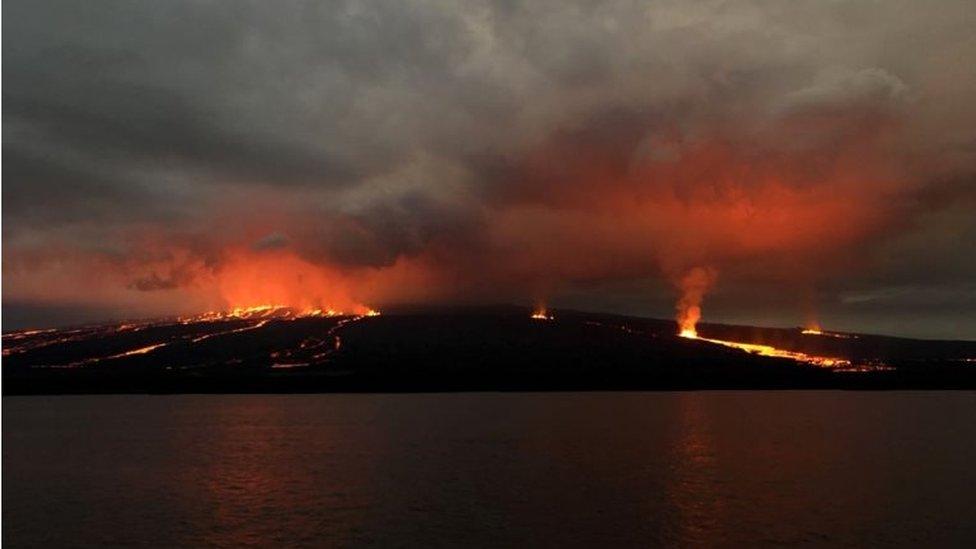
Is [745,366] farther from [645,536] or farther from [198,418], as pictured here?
[645,536]

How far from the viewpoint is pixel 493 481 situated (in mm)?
51500

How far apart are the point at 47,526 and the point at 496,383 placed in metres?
154

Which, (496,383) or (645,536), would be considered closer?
(645,536)

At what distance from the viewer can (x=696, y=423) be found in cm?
9900

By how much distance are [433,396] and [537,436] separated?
9041cm

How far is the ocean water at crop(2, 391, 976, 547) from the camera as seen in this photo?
36.7 m

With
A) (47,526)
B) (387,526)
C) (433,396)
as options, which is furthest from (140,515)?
(433,396)

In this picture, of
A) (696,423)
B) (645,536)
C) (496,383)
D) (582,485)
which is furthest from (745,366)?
(645,536)

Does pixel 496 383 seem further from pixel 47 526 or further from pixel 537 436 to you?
pixel 47 526

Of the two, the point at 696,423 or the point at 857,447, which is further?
the point at 696,423

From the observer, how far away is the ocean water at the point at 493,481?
120ft

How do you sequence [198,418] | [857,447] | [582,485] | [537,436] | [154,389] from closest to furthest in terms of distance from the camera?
[582,485]
[857,447]
[537,436]
[198,418]
[154,389]

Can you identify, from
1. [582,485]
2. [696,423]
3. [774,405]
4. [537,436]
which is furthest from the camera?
[774,405]

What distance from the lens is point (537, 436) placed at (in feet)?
270
